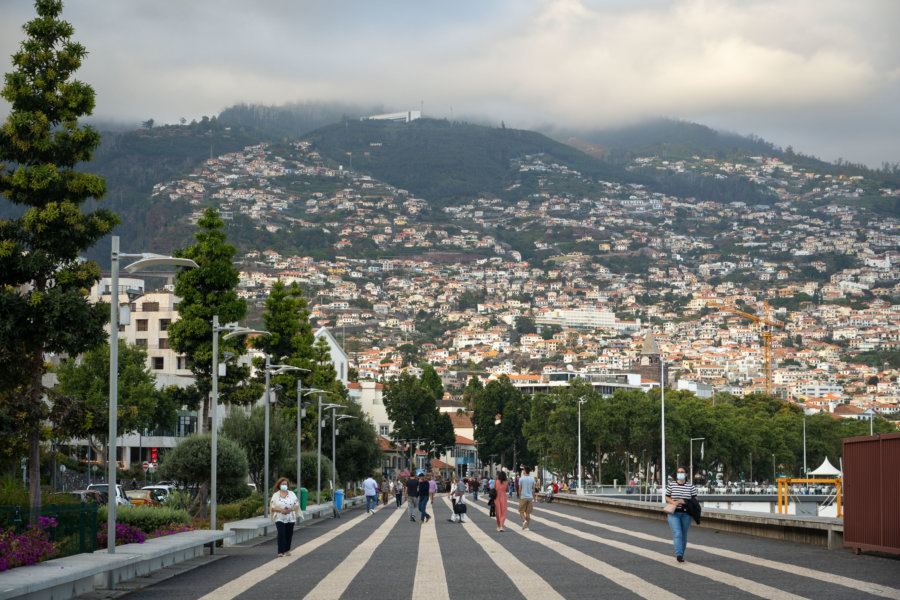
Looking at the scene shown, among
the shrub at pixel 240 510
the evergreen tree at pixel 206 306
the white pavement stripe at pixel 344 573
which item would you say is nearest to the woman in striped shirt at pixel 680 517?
the white pavement stripe at pixel 344 573

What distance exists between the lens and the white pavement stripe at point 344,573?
1802 cm

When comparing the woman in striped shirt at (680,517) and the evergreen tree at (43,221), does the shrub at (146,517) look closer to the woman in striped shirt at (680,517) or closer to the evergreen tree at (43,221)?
the evergreen tree at (43,221)

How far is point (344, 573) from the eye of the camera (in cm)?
2158

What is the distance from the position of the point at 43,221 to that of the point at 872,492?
66.5 feet

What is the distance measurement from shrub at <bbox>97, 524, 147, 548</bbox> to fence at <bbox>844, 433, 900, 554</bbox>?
14638 mm

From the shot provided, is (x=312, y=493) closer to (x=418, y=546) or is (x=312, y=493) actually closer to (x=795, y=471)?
(x=418, y=546)

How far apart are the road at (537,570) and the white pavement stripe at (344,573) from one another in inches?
1.0

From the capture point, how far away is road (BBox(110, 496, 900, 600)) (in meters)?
17.6

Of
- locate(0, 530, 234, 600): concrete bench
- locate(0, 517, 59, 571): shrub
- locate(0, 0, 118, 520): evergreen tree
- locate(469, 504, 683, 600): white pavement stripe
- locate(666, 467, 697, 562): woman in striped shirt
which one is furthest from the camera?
locate(0, 0, 118, 520): evergreen tree

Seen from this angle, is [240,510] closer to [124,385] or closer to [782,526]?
[782,526]

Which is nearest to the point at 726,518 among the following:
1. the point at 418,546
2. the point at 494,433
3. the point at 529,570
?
the point at 418,546

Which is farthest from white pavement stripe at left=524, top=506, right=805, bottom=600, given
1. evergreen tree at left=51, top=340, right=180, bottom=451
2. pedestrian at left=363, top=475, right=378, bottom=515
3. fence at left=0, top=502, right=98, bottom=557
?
evergreen tree at left=51, top=340, right=180, bottom=451

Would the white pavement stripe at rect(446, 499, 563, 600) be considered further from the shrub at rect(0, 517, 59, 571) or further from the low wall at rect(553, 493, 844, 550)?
the shrub at rect(0, 517, 59, 571)

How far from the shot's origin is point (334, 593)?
59.1 feet
